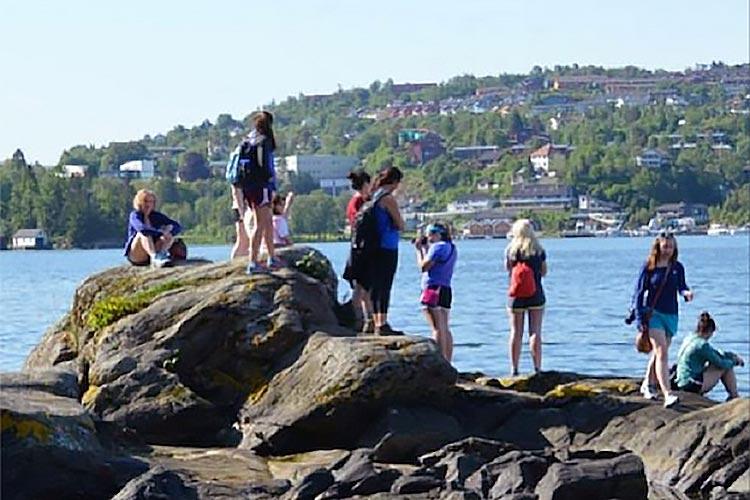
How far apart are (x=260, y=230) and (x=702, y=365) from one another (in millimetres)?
4138

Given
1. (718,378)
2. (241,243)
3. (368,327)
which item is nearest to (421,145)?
(241,243)

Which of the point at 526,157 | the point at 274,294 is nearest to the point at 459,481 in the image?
the point at 274,294

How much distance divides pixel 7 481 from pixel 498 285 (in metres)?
45.5

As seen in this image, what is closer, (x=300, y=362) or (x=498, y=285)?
(x=300, y=362)

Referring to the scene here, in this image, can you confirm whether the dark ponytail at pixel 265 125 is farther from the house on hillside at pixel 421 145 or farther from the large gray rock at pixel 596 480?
the house on hillside at pixel 421 145

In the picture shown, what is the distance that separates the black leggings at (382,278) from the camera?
1534 centimetres

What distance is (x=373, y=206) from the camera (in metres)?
15.3

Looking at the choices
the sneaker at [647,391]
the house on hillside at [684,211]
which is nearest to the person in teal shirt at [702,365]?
the sneaker at [647,391]

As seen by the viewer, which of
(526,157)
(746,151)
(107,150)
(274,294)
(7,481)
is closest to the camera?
(7,481)

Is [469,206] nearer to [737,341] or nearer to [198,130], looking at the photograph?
[198,130]

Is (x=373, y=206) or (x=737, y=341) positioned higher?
(x=373, y=206)

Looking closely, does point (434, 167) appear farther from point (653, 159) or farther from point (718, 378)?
point (718, 378)

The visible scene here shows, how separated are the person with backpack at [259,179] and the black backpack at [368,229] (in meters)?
0.72

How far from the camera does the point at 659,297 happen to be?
1520 cm
